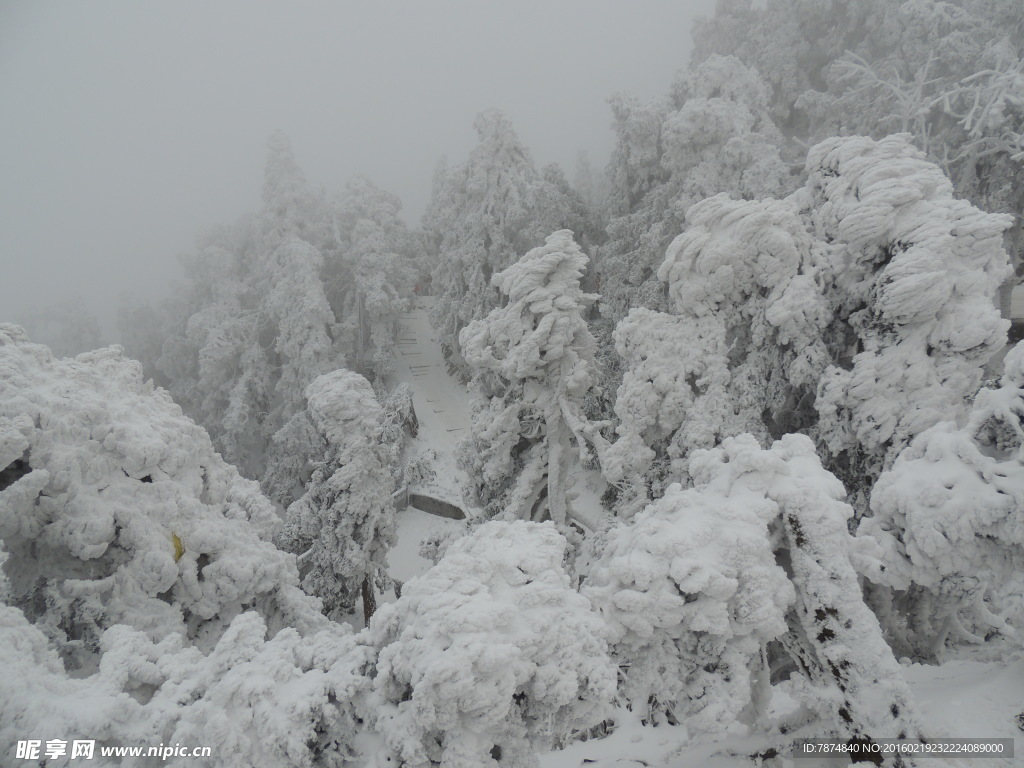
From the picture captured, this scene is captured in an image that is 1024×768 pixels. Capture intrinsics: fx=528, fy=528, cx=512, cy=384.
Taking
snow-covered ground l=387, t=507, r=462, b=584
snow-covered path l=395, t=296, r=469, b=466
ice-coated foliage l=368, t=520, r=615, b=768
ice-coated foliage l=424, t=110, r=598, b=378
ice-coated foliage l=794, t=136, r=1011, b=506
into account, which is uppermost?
ice-coated foliage l=424, t=110, r=598, b=378

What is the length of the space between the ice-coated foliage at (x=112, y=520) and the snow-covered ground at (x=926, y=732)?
4.99 m

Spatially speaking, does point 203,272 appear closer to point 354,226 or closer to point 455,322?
point 354,226

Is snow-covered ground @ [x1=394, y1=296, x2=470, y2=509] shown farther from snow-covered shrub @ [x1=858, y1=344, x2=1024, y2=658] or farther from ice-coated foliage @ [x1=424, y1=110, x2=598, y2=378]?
snow-covered shrub @ [x1=858, y1=344, x2=1024, y2=658]

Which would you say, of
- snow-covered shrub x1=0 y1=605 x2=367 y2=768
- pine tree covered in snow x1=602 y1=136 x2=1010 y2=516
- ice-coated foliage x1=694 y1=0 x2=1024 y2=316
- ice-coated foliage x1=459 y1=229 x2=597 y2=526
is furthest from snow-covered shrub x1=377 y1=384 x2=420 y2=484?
ice-coated foliage x1=694 y1=0 x2=1024 y2=316

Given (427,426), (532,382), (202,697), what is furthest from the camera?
(427,426)

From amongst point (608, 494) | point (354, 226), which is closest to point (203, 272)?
point (354, 226)

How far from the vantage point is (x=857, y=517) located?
9586 mm

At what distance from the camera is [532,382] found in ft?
38.2

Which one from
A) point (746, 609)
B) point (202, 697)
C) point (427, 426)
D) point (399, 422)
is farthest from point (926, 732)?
point (427, 426)

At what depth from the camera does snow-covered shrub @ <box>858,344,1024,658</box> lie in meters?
5.31

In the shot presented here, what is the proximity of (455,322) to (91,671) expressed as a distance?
18.2 m

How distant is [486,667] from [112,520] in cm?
555

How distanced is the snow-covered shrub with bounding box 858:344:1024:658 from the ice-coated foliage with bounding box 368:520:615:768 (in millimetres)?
3377

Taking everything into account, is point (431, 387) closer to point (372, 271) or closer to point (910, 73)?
point (372, 271)
